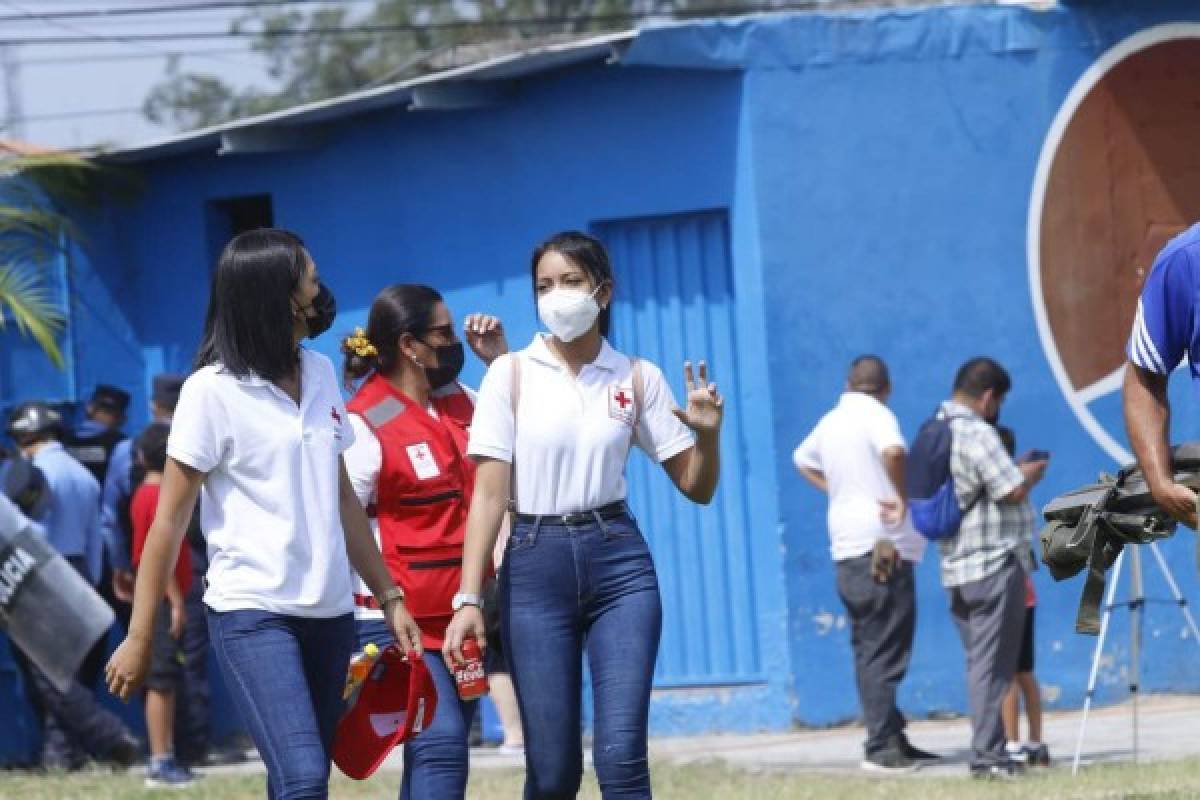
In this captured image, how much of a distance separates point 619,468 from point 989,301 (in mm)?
6229

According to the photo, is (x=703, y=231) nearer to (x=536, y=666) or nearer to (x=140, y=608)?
(x=536, y=666)

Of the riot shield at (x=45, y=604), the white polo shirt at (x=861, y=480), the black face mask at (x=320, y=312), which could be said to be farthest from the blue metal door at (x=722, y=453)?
the black face mask at (x=320, y=312)

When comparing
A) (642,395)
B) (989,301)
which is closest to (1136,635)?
(989,301)

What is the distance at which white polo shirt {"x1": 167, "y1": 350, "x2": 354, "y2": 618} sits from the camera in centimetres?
574

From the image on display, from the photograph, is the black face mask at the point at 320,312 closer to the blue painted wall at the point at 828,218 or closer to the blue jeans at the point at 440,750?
the blue jeans at the point at 440,750

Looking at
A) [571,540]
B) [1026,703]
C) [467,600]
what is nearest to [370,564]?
[467,600]

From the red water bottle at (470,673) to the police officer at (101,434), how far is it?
22.2 feet

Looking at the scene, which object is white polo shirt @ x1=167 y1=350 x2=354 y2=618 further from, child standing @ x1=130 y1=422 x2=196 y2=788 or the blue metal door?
the blue metal door

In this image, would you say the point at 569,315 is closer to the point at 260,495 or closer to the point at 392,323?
the point at 392,323

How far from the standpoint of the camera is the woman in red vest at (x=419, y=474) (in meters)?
6.50

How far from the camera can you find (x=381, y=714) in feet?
20.4

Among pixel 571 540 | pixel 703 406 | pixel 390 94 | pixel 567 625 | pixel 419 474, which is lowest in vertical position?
pixel 567 625

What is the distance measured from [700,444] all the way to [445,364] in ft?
3.24

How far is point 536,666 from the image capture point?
250 inches
